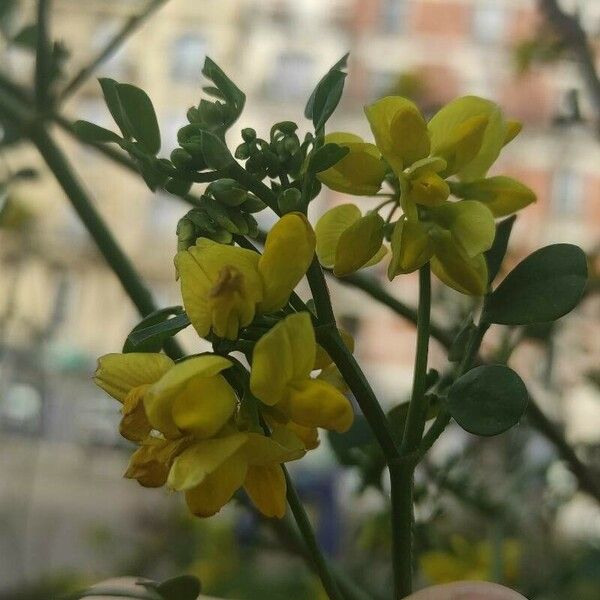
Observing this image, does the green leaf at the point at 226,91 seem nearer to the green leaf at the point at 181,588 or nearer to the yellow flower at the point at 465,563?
the green leaf at the point at 181,588

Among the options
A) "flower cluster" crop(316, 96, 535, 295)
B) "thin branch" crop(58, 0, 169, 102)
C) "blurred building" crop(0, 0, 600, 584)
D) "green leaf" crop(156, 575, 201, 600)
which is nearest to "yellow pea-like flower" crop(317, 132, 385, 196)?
"flower cluster" crop(316, 96, 535, 295)

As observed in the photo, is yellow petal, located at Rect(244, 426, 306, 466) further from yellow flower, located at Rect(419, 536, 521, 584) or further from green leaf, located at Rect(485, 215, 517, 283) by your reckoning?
yellow flower, located at Rect(419, 536, 521, 584)

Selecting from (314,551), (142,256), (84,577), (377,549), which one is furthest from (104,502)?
(314,551)

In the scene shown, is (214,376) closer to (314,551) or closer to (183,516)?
(314,551)

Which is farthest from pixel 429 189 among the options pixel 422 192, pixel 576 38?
pixel 576 38

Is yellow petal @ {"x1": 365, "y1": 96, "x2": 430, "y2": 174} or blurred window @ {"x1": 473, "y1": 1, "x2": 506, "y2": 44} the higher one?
blurred window @ {"x1": 473, "y1": 1, "x2": 506, "y2": 44}

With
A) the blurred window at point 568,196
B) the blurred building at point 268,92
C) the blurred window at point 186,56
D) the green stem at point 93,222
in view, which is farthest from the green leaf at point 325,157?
the blurred window at point 186,56

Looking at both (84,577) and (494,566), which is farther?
(84,577)
